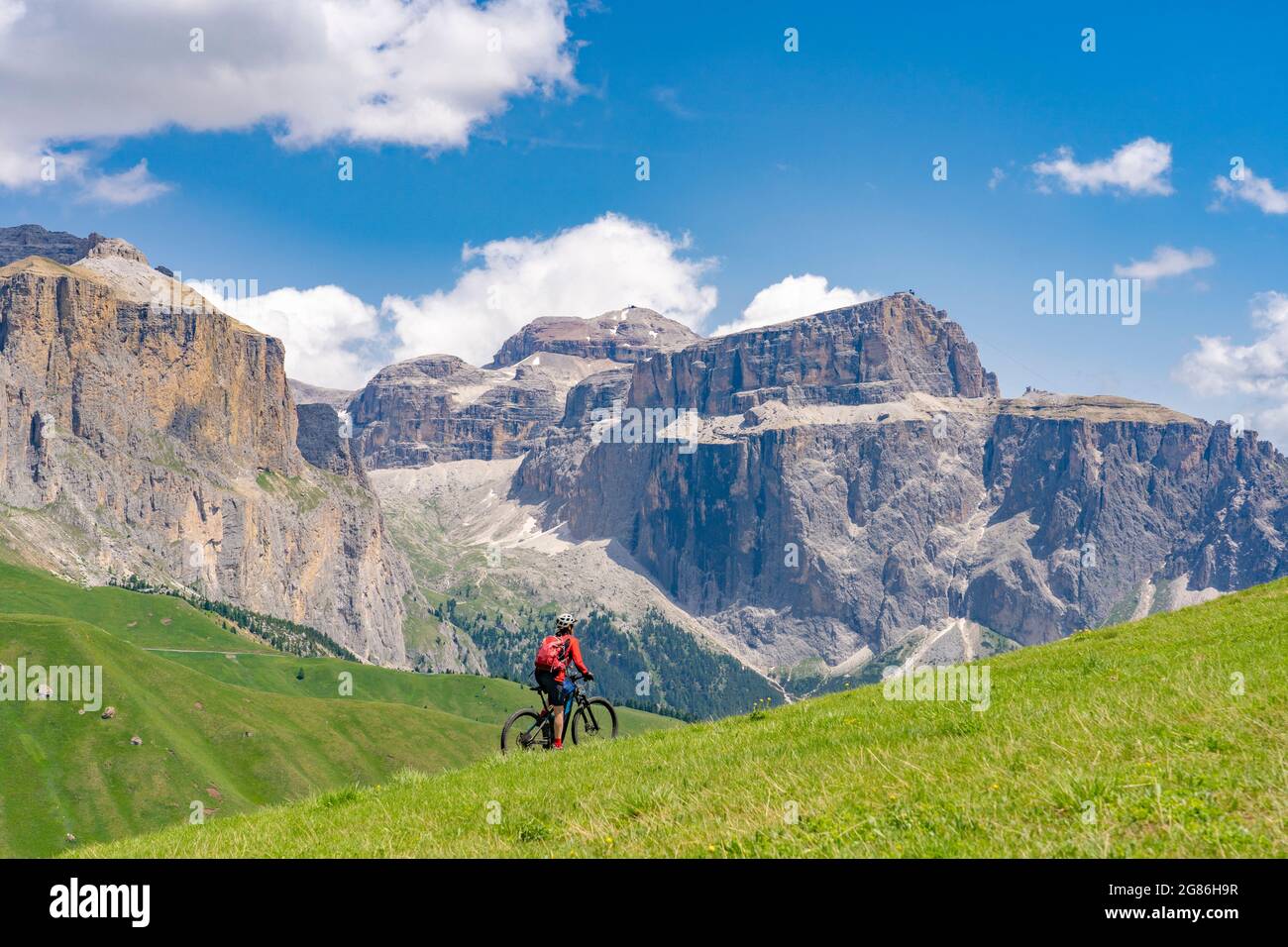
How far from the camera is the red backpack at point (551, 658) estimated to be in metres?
26.1

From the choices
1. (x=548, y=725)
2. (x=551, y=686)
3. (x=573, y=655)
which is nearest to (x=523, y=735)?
(x=548, y=725)

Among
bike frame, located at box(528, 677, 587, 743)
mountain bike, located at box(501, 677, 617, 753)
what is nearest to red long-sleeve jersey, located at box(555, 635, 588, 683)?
mountain bike, located at box(501, 677, 617, 753)

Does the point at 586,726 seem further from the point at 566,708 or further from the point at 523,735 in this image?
the point at 523,735

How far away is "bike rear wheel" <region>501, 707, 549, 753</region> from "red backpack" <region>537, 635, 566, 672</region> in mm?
1345

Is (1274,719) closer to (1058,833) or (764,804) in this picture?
(1058,833)

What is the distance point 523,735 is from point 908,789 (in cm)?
1520

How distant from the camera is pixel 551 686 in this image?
26047 millimetres

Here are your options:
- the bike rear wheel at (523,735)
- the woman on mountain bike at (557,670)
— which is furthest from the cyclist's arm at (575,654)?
the bike rear wheel at (523,735)

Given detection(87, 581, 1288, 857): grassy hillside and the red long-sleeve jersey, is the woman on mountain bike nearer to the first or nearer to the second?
the red long-sleeve jersey

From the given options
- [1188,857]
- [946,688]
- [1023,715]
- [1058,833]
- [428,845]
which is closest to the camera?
[1188,857]
